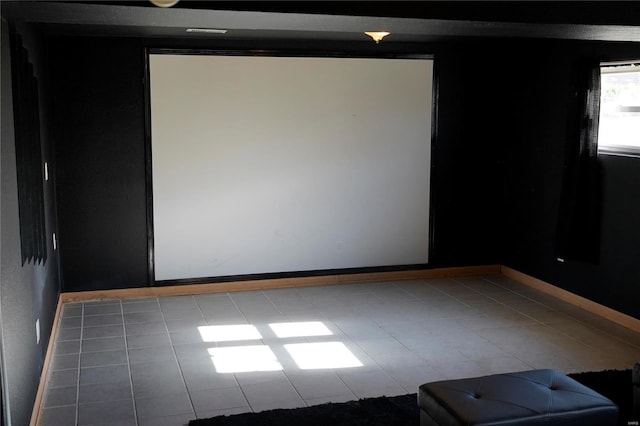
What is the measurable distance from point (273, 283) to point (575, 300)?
259 centimetres

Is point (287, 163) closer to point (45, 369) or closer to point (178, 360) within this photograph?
point (178, 360)

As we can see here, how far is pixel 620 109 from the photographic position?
5383 millimetres

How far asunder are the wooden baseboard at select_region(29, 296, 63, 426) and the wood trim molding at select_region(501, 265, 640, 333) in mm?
4049

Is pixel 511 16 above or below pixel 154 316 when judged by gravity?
above

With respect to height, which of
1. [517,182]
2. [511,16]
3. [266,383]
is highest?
[511,16]

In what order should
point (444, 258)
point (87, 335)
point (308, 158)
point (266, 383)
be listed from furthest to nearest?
point (444, 258) → point (308, 158) → point (87, 335) → point (266, 383)

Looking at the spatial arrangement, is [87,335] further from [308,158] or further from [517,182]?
[517,182]

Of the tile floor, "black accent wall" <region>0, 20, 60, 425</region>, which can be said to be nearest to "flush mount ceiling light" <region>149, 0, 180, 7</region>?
"black accent wall" <region>0, 20, 60, 425</region>

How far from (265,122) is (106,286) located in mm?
1969

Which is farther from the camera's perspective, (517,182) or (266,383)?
(517,182)

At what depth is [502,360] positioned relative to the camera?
14.9 feet

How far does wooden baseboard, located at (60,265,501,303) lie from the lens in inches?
235

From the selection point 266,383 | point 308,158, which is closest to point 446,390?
point 266,383

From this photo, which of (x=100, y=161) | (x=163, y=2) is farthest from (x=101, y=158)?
(x=163, y=2)
